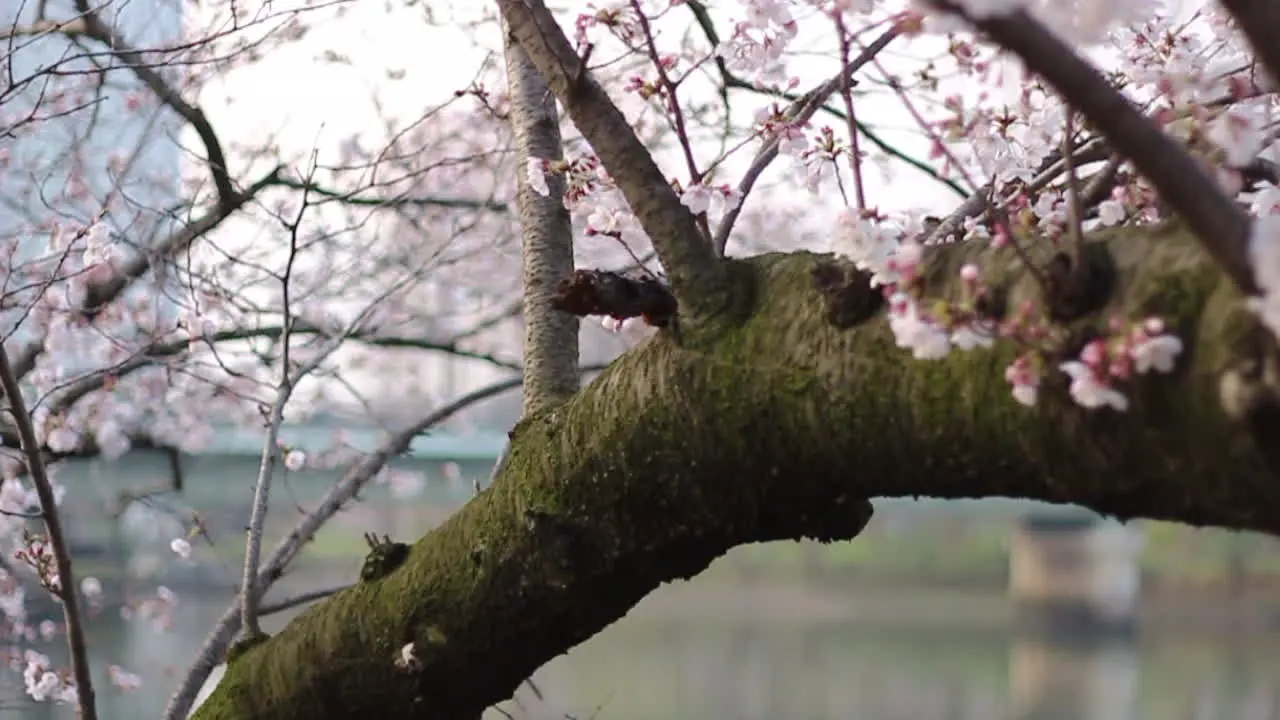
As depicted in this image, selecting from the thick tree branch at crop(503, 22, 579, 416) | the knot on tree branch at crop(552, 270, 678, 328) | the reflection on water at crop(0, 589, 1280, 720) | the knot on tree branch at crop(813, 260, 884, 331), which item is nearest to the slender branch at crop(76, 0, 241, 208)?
the thick tree branch at crop(503, 22, 579, 416)

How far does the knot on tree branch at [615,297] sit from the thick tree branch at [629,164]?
0.01 metres

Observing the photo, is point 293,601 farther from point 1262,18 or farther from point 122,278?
point 1262,18

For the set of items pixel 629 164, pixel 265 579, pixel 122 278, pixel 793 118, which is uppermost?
pixel 122 278

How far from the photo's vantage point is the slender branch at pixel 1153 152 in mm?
289

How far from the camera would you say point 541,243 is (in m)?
0.92

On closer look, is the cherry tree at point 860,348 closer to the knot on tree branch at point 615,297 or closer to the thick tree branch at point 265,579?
the knot on tree branch at point 615,297

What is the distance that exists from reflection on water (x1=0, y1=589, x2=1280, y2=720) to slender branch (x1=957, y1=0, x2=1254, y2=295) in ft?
8.69

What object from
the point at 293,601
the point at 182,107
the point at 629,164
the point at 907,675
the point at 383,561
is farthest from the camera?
the point at 907,675

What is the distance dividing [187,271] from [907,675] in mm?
2418

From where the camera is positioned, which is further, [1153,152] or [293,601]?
[293,601]

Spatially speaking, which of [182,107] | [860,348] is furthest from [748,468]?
[182,107]

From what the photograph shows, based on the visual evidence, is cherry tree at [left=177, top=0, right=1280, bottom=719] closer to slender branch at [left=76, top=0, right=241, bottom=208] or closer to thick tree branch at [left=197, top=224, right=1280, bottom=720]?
thick tree branch at [left=197, top=224, right=1280, bottom=720]

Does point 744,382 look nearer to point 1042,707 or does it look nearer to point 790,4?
point 790,4

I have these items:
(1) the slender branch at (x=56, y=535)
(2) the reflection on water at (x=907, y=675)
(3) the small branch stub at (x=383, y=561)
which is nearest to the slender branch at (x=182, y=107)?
(1) the slender branch at (x=56, y=535)
